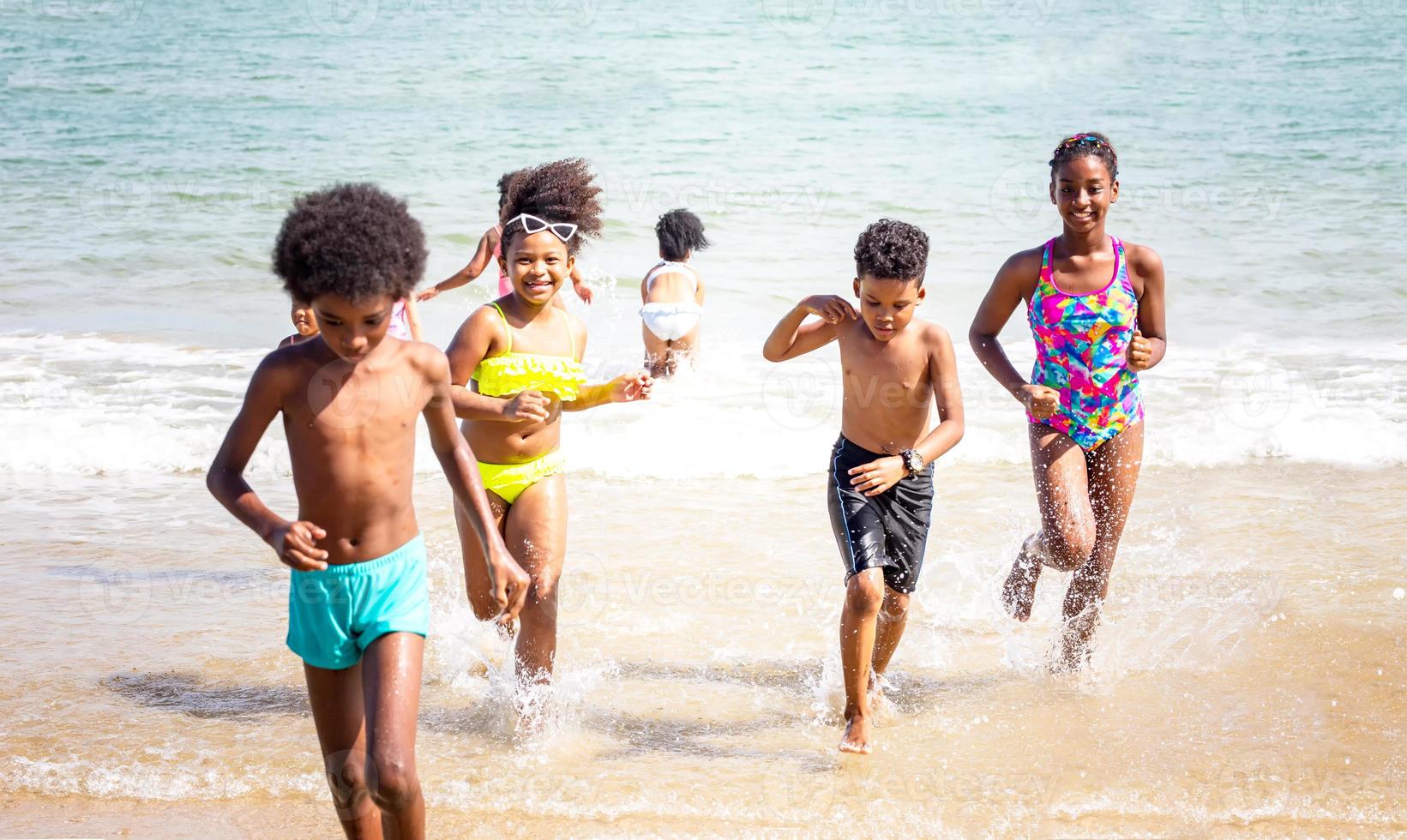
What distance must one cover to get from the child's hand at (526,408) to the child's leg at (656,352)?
20.3 ft

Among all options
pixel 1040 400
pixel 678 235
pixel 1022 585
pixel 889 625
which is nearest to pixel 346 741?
pixel 889 625

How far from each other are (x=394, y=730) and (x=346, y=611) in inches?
13.5

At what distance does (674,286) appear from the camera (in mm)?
10000

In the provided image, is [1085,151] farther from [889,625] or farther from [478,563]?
[478,563]

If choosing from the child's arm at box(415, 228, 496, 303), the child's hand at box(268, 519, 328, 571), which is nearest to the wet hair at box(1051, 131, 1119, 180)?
the child's hand at box(268, 519, 328, 571)

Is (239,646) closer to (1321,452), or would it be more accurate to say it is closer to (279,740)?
(279,740)

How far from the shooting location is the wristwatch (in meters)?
4.17

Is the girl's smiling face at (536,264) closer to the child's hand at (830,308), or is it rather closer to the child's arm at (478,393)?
the child's arm at (478,393)

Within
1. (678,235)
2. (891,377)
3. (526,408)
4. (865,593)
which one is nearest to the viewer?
(526,408)

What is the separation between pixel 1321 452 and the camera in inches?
314

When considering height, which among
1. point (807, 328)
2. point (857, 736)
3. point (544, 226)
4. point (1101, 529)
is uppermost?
point (544, 226)

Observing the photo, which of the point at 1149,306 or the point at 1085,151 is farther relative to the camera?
the point at 1149,306

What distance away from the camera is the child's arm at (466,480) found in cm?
325

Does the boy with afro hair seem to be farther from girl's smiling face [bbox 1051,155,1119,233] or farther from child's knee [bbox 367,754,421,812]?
girl's smiling face [bbox 1051,155,1119,233]
